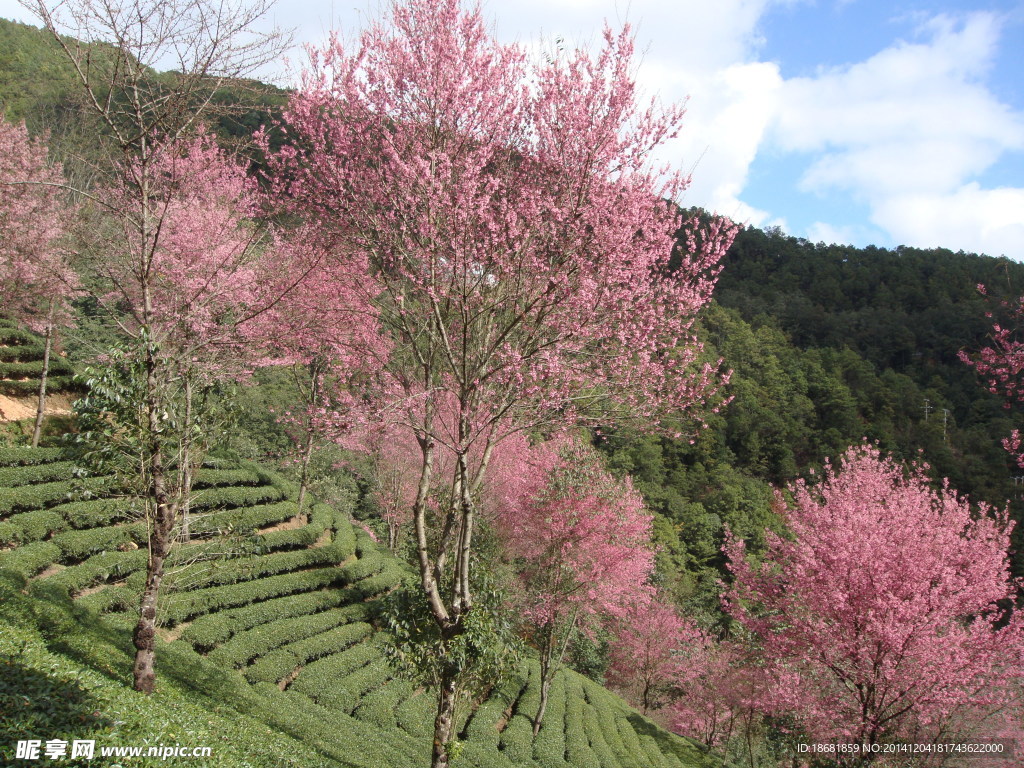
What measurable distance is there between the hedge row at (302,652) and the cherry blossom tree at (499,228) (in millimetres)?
6087

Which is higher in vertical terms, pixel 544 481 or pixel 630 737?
pixel 544 481

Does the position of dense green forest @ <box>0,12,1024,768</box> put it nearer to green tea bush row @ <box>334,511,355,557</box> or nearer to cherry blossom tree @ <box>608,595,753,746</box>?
green tea bush row @ <box>334,511,355,557</box>

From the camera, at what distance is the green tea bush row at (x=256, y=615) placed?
1130 centimetres

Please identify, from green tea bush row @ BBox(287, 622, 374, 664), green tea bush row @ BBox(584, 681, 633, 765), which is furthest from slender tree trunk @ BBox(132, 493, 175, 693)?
green tea bush row @ BBox(584, 681, 633, 765)

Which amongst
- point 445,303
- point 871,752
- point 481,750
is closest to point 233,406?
point 445,303

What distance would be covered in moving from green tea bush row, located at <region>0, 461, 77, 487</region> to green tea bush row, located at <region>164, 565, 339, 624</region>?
3546 mm

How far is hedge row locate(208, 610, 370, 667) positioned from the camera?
36.7ft

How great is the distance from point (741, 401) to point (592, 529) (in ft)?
141

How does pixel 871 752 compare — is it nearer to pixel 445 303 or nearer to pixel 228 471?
pixel 445 303

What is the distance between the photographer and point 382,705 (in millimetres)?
11680

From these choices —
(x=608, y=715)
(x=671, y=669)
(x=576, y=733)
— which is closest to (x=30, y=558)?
(x=576, y=733)

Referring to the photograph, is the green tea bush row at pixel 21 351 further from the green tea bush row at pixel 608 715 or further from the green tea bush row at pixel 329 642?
the green tea bush row at pixel 608 715

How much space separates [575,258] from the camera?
6711mm

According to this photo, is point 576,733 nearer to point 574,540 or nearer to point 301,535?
point 574,540
